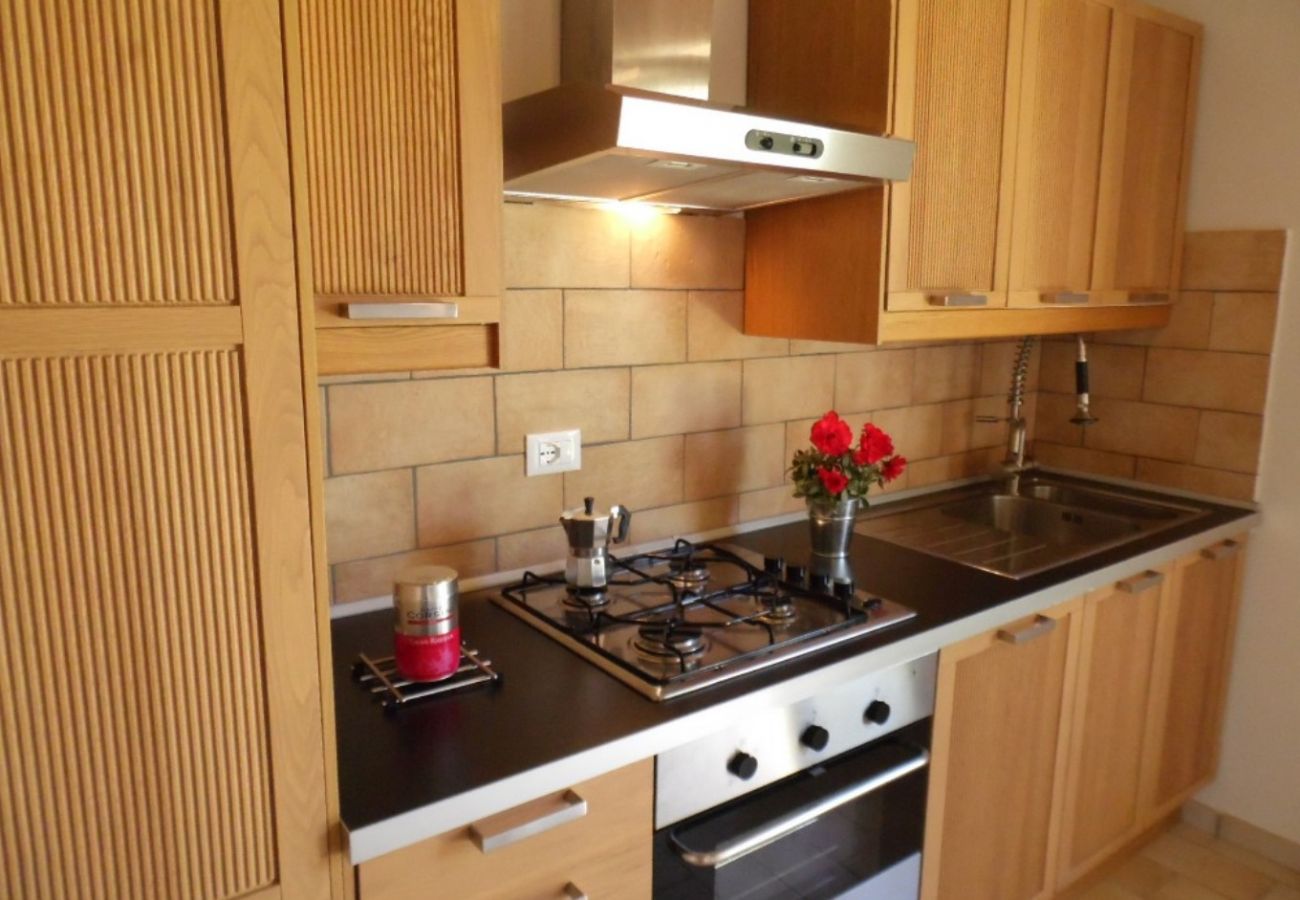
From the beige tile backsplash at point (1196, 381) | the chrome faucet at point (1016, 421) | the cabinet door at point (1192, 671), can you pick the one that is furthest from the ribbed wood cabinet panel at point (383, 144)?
the beige tile backsplash at point (1196, 381)

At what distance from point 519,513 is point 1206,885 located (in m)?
2.02

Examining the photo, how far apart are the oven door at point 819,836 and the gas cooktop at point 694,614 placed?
0.21 meters

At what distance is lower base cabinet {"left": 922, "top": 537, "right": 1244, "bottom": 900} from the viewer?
1.79m

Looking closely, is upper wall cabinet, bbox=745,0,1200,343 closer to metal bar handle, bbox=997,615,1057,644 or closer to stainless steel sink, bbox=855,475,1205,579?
stainless steel sink, bbox=855,475,1205,579

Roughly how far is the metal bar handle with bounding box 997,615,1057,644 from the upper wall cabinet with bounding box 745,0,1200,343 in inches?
23.8

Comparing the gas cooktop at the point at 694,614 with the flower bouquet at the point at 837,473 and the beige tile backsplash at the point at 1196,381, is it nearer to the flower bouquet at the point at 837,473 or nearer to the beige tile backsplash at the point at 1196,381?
the flower bouquet at the point at 837,473

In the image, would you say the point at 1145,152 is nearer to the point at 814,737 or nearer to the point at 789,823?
the point at 814,737

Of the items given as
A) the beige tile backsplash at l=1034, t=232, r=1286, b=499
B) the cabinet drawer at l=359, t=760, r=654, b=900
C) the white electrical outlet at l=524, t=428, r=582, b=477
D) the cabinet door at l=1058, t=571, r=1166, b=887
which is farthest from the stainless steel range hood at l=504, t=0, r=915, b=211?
the beige tile backsplash at l=1034, t=232, r=1286, b=499

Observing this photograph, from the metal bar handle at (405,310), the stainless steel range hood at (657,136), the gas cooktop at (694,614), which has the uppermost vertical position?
the stainless steel range hood at (657,136)

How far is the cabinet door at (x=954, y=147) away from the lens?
1.80 meters

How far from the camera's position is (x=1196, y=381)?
2.51m

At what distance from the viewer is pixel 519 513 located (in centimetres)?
183

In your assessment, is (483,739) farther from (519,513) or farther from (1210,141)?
(1210,141)

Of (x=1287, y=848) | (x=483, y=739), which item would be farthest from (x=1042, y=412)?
(x=483, y=739)
